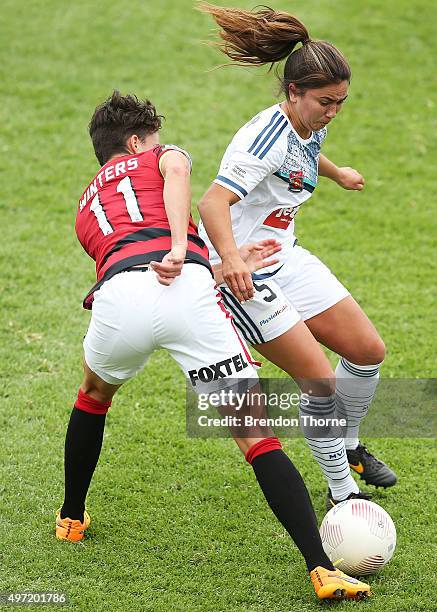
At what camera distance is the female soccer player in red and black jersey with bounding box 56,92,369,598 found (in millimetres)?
3770

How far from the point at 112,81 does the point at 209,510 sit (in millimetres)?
6888

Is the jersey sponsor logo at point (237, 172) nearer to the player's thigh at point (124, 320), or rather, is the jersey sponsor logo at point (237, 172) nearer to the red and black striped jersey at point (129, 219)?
the red and black striped jersey at point (129, 219)

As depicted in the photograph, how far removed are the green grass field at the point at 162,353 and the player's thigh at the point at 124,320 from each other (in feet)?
3.31

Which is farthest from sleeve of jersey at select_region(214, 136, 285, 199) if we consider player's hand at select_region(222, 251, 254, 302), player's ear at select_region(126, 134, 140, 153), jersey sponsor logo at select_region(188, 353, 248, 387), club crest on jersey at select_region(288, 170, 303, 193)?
jersey sponsor logo at select_region(188, 353, 248, 387)

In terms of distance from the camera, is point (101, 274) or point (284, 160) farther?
point (284, 160)

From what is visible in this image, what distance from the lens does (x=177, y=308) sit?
3744 millimetres

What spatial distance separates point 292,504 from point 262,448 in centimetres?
25

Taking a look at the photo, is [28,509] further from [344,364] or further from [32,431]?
[344,364]

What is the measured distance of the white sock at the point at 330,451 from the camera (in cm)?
449

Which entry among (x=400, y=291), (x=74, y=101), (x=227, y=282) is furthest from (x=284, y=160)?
(x=74, y=101)

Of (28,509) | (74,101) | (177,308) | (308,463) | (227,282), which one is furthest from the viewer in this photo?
(74,101)

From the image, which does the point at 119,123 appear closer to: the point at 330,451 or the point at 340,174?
the point at 340,174

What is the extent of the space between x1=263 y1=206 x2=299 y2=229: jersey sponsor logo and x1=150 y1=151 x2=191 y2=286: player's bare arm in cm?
61

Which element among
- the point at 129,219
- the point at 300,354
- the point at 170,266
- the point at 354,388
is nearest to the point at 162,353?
the point at 354,388
